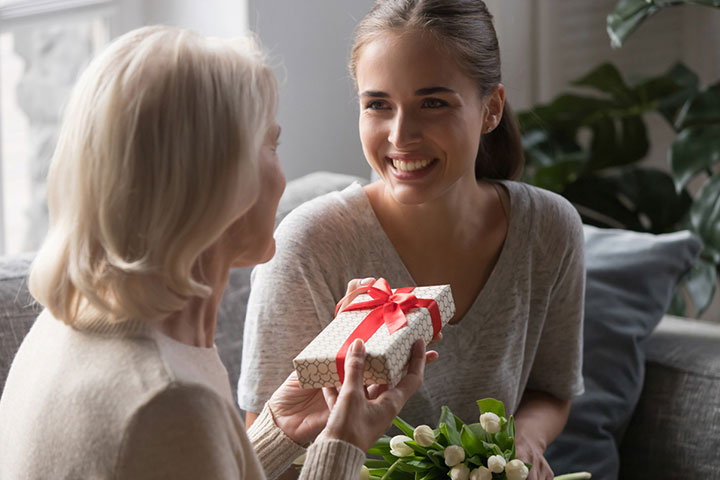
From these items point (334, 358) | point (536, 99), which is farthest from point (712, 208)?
point (334, 358)

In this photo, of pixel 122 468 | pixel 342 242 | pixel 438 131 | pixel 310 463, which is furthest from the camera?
pixel 342 242

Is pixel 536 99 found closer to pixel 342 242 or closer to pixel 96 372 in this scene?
pixel 342 242

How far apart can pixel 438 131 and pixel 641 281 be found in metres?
0.73

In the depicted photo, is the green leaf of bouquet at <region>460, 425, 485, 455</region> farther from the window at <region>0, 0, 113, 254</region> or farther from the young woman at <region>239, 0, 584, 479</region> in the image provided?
the window at <region>0, 0, 113, 254</region>

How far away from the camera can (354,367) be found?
36.9 inches

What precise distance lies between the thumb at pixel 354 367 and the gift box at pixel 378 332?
22 mm

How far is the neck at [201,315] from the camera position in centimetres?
84

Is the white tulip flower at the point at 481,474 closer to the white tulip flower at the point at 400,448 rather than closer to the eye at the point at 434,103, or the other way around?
the white tulip flower at the point at 400,448

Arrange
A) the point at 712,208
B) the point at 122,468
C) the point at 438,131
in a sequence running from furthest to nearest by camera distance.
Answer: the point at 712,208 → the point at 438,131 → the point at 122,468

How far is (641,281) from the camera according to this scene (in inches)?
69.7

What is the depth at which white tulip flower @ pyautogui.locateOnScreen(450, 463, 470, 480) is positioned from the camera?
106cm

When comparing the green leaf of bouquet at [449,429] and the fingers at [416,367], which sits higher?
the fingers at [416,367]

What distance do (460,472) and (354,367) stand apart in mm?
233

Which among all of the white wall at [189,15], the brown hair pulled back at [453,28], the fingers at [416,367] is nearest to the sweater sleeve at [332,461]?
the fingers at [416,367]
